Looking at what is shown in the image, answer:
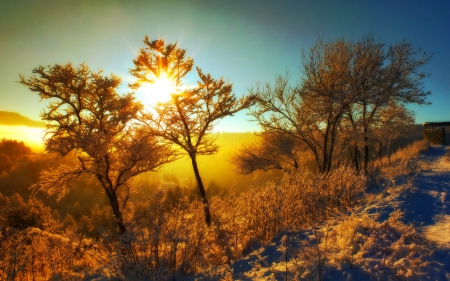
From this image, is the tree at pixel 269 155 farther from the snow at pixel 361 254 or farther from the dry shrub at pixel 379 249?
the dry shrub at pixel 379 249

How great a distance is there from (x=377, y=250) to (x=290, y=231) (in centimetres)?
172

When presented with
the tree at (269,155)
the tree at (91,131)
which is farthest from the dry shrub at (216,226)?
the tree at (269,155)

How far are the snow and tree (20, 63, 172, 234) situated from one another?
5753 millimetres

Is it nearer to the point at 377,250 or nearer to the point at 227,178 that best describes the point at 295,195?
the point at 377,250

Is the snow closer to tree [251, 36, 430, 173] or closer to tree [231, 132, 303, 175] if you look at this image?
tree [251, 36, 430, 173]

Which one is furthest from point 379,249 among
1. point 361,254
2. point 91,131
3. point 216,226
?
point 91,131

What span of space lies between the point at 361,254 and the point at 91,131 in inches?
314

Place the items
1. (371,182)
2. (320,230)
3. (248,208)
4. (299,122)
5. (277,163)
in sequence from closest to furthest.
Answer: (320,230), (248,208), (371,182), (299,122), (277,163)

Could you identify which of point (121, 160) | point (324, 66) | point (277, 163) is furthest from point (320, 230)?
point (277, 163)

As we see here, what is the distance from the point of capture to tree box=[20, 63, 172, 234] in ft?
25.6

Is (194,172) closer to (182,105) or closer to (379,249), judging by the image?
(182,105)

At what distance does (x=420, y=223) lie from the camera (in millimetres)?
3992

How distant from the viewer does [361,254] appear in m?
3.03

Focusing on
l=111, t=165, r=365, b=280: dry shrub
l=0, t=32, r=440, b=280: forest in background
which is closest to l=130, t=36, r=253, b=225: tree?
l=0, t=32, r=440, b=280: forest in background
